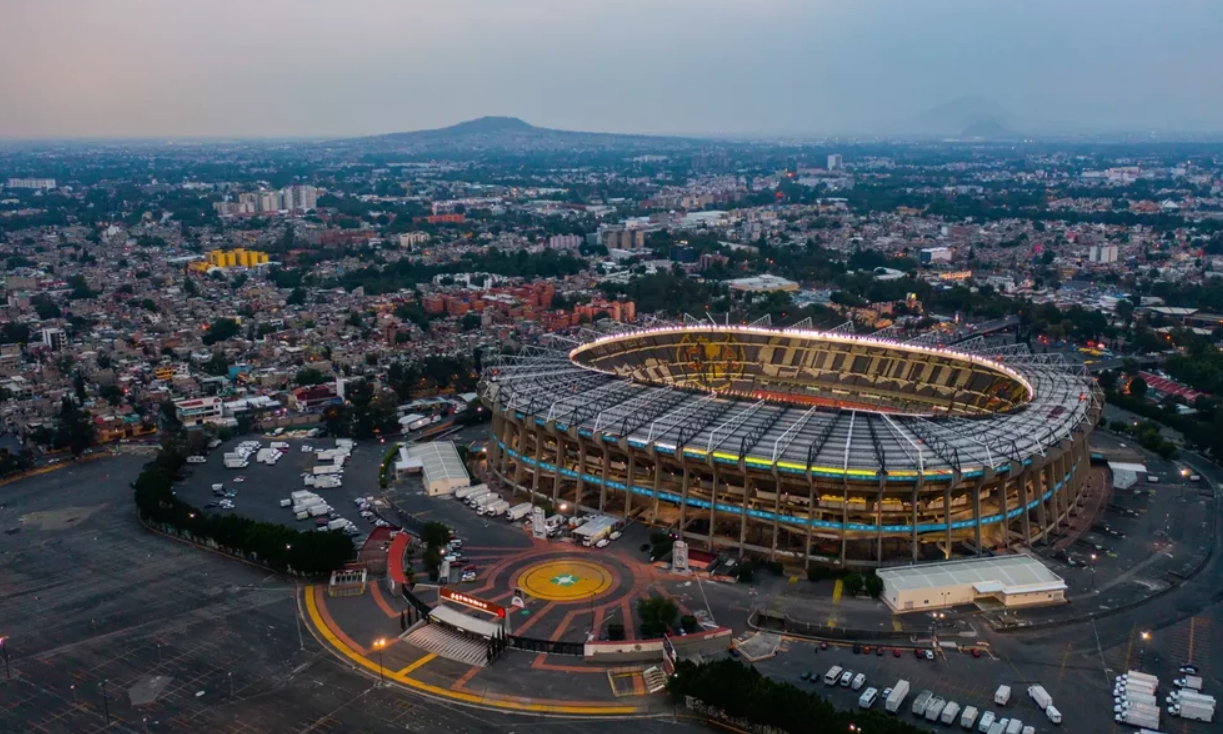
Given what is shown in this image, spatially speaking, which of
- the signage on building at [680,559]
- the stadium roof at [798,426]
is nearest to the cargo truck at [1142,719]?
the stadium roof at [798,426]

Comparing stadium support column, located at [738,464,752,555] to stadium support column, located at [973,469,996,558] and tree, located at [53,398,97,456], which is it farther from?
tree, located at [53,398,97,456]

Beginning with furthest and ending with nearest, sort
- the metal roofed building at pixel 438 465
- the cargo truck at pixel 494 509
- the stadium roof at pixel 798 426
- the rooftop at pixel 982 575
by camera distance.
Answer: the metal roofed building at pixel 438 465, the cargo truck at pixel 494 509, the stadium roof at pixel 798 426, the rooftop at pixel 982 575

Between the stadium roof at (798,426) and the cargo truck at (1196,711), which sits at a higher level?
the stadium roof at (798,426)

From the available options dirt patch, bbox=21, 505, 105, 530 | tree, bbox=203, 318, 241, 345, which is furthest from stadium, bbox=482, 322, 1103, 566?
tree, bbox=203, 318, 241, 345

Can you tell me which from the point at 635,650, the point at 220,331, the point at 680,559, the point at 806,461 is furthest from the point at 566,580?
the point at 220,331

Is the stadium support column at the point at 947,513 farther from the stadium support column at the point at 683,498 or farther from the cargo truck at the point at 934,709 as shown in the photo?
the cargo truck at the point at 934,709

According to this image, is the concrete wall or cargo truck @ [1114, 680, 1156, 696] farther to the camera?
the concrete wall

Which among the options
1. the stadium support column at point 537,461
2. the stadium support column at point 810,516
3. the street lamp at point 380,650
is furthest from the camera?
the stadium support column at point 537,461

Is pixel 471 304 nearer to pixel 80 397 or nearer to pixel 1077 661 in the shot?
pixel 80 397
